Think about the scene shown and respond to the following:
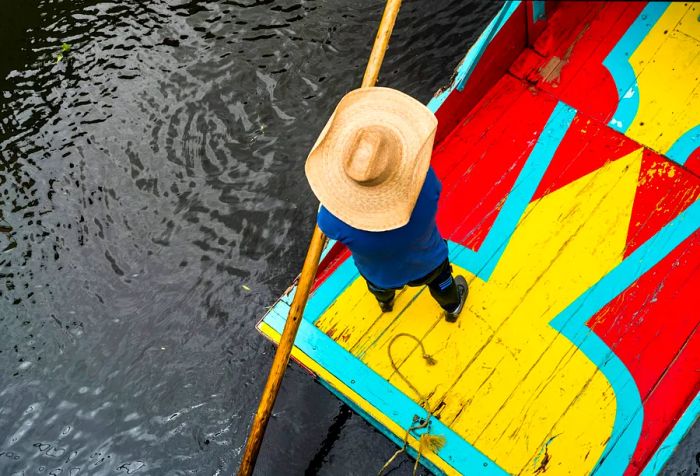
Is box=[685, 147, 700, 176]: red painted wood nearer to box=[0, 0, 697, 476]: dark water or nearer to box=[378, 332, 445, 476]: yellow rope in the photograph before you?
box=[378, 332, 445, 476]: yellow rope

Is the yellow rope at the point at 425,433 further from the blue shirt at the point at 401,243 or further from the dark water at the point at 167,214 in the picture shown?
the dark water at the point at 167,214

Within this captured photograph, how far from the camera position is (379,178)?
9.62 ft

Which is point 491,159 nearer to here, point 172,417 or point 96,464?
point 172,417

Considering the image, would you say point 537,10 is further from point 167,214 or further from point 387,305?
point 167,214

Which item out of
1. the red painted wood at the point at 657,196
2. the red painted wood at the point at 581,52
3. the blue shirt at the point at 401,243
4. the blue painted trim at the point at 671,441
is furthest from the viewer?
the red painted wood at the point at 581,52

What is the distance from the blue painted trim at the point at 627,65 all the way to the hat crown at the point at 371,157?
229cm

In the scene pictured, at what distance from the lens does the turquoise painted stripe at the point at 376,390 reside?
3807 millimetres

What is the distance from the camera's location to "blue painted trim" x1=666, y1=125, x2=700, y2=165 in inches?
174

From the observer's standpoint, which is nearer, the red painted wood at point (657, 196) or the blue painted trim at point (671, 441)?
the blue painted trim at point (671, 441)

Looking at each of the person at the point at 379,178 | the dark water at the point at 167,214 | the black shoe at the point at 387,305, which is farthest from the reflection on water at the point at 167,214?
the person at the point at 379,178

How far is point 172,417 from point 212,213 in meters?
1.68

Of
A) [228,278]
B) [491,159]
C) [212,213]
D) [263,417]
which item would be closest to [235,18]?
[212,213]

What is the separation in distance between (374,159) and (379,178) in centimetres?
9

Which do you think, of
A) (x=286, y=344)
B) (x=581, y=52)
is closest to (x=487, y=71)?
(x=581, y=52)
